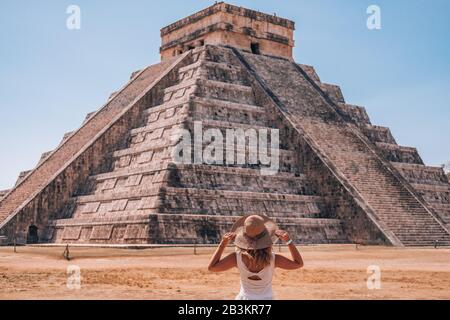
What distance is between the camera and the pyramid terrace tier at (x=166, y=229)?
71.4 feet

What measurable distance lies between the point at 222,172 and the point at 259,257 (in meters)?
20.4

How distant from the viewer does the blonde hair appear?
4695mm

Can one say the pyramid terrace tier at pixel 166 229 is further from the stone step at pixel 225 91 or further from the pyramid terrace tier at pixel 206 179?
Answer: the stone step at pixel 225 91

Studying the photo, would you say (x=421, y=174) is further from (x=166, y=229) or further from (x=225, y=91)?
(x=166, y=229)

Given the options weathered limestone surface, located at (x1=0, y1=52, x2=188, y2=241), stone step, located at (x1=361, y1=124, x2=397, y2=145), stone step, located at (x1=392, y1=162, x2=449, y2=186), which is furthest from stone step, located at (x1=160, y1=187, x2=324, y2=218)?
stone step, located at (x1=361, y1=124, x2=397, y2=145)

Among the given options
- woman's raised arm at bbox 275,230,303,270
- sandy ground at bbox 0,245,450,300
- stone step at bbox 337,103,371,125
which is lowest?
sandy ground at bbox 0,245,450,300

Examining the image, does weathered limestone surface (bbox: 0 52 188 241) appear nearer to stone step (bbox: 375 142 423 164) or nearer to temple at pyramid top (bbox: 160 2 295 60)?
temple at pyramid top (bbox: 160 2 295 60)

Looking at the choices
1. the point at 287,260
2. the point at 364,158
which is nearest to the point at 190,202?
the point at 364,158

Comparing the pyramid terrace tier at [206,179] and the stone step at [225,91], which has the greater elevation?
the stone step at [225,91]

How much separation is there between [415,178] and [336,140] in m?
5.52

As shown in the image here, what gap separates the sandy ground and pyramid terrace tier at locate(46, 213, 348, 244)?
1695 mm

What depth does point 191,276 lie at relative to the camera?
530 inches

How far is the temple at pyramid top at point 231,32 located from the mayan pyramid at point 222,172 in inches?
4.3

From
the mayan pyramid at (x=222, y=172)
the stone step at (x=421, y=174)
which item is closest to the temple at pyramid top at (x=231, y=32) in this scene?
the mayan pyramid at (x=222, y=172)
